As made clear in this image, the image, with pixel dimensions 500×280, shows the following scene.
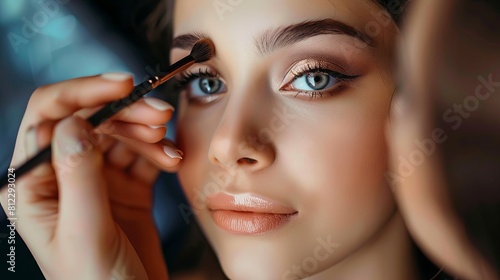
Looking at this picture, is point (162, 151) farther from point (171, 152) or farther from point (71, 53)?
point (71, 53)

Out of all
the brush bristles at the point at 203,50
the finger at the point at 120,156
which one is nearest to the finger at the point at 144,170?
the finger at the point at 120,156

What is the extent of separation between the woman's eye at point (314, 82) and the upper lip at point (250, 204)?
0.32 feet

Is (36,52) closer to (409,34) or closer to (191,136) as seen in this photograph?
(191,136)

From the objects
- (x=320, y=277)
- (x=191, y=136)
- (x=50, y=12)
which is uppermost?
(x=50, y=12)

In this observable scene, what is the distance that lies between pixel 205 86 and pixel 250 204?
12 cm

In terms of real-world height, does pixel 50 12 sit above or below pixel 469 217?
above

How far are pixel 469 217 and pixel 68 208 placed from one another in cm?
34

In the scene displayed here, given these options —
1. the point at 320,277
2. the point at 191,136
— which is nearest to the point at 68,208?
the point at 191,136

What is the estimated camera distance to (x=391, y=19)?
488 mm

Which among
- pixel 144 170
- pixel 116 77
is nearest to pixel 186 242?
pixel 144 170

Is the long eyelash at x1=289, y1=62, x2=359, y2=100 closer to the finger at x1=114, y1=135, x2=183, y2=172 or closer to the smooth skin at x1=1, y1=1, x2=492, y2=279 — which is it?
the smooth skin at x1=1, y1=1, x2=492, y2=279

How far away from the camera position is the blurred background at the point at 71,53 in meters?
0.54

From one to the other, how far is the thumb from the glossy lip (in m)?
0.10

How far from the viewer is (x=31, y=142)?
503mm
